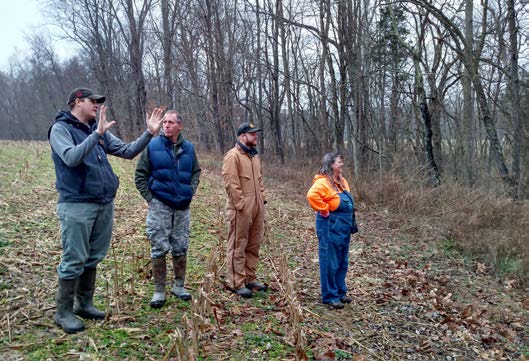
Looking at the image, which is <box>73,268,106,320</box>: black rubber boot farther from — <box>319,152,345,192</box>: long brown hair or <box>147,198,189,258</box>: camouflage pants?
<box>319,152,345,192</box>: long brown hair

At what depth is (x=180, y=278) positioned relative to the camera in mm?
5211

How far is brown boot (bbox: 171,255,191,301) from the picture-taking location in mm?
5133

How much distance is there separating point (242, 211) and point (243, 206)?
72 mm

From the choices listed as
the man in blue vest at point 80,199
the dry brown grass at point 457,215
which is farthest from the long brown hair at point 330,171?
the dry brown grass at point 457,215

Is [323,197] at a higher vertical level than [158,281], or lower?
higher

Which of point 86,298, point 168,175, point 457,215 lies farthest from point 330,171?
point 457,215

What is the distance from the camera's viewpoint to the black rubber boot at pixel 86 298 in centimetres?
437

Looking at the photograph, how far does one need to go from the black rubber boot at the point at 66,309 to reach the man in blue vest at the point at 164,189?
968mm

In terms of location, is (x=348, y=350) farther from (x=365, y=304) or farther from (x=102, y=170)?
(x=102, y=170)

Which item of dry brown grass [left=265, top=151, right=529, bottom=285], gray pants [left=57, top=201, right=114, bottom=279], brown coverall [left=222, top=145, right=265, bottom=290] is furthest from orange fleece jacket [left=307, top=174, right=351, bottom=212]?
dry brown grass [left=265, top=151, right=529, bottom=285]

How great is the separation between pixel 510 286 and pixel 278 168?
48.2 ft

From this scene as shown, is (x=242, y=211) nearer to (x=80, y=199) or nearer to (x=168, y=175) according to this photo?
(x=168, y=175)

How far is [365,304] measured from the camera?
6.20 meters

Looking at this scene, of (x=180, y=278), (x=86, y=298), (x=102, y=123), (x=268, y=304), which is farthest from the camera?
(x=268, y=304)
